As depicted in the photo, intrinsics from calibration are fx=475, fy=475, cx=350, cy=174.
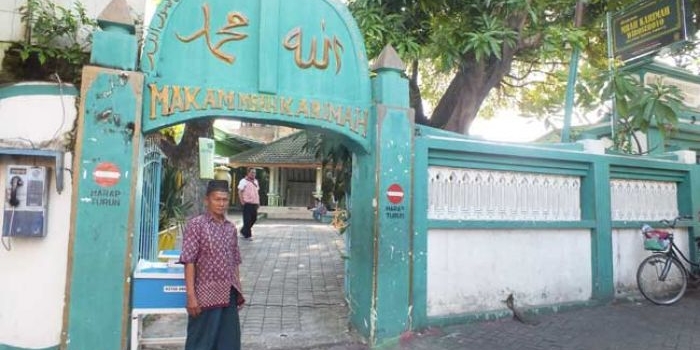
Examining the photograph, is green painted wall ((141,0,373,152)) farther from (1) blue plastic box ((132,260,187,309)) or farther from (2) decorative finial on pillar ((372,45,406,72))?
(1) blue plastic box ((132,260,187,309))

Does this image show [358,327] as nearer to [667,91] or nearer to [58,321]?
[58,321]

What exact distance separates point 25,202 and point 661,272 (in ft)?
25.0

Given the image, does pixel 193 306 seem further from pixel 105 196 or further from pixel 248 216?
pixel 248 216

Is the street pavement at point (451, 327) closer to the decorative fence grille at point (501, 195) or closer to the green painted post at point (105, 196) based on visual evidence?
the green painted post at point (105, 196)

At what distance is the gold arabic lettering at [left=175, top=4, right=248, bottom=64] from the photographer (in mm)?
4398

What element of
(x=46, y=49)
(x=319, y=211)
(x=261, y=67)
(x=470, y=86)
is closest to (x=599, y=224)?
(x=470, y=86)

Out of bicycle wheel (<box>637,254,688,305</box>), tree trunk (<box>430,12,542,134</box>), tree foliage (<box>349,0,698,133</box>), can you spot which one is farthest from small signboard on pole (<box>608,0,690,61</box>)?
bicycle wheel (<box>637,254,688,305</box>)

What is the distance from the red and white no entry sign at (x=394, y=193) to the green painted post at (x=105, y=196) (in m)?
2.39

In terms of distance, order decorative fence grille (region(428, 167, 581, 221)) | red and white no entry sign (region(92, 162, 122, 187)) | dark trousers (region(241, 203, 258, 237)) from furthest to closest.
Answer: dark trousers (region(241, 203, 258, 237)) → decorative fence grille (region(428, 167, 581, 221)) → red and white no entry sign (region(92, 162, 122, 187))

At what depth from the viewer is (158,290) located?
13.2 ft

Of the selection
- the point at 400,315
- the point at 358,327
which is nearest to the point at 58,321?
the point at 358,327

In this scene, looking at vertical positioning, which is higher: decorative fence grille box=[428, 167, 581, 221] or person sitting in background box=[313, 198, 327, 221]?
decorative fence grille box=[428, 167, 581, 221]

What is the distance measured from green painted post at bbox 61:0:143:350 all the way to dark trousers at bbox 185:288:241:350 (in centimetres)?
78

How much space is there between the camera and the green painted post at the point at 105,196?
3857 mm
